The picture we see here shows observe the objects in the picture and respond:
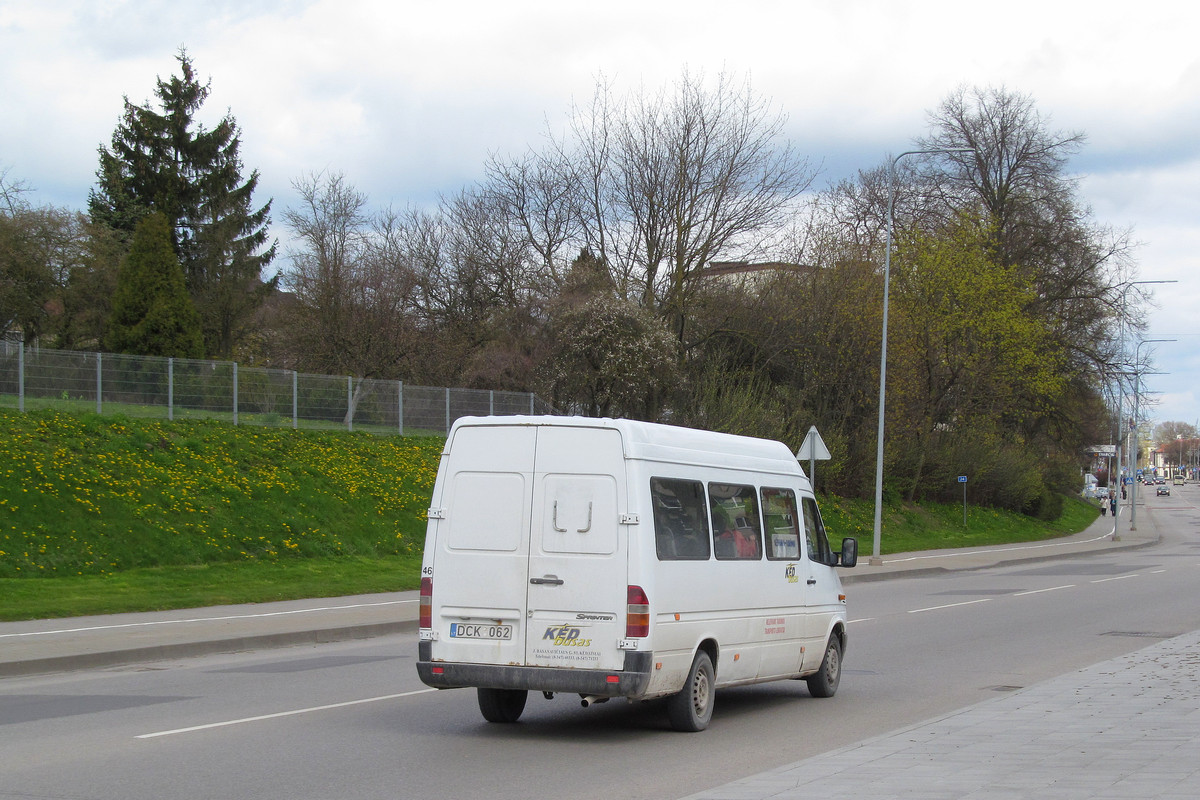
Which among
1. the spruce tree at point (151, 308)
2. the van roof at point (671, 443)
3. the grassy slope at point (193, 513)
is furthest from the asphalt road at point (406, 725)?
the spruce tree at point (151, 308)

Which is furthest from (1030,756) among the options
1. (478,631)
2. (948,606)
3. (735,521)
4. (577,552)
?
(948,606)

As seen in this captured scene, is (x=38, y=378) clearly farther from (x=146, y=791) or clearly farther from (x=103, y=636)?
(x=146, y=791)

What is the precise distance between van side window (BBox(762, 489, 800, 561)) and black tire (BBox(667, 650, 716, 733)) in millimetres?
1395

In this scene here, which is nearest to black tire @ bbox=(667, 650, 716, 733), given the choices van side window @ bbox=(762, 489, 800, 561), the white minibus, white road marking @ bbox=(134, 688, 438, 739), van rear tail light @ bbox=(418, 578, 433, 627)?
the white minibus

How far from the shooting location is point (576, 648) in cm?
848

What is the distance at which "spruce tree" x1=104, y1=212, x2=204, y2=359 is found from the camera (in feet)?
122

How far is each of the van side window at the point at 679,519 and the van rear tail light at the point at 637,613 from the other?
1.25ft

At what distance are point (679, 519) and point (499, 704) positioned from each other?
6.71 ft

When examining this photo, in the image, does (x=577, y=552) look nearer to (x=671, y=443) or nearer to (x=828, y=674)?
(x=671, y=443)

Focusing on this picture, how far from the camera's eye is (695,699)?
912cm

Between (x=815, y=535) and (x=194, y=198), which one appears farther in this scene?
(x=194, y=198)

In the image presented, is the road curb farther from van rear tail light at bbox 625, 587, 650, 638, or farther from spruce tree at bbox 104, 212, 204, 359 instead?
spruce tree at bbox 104, 212, 204, 359

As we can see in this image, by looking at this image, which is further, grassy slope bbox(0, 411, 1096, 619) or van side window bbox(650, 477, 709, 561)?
grassy slope bbox(0, 411, 1096, 619)

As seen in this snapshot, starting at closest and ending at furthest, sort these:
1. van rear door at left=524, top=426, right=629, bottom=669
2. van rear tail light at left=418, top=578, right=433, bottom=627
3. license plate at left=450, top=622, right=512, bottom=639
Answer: van rear door at left=524, top=426, right=629, bottom=669 < license plate at left=450, top=622, right=512, bottom=639 < van rear tail light at left=418, top=578, right=433, bottom=627
